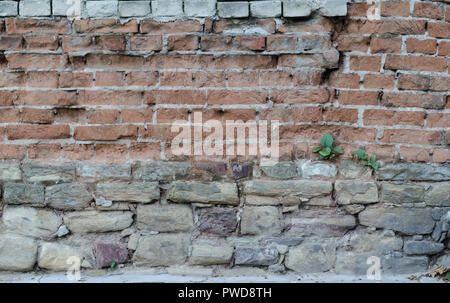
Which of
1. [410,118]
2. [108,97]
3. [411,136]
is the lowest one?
[411,136]

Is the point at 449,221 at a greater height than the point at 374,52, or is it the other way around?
the point at 374,52

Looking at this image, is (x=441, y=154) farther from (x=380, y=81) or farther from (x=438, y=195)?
(x=380, y=81)

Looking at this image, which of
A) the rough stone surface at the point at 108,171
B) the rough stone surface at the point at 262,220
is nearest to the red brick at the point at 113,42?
the rough stone surface at the point at 108,171

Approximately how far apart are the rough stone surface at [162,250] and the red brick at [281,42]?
47.0 inches

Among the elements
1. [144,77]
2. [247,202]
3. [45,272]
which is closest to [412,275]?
[247,202]

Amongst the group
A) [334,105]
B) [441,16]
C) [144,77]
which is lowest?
[334,105]

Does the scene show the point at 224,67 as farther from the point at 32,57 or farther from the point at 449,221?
the point at 449,221

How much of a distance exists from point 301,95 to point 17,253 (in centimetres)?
184

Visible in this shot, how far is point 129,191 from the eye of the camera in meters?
2.15

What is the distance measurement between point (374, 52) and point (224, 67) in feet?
2.74

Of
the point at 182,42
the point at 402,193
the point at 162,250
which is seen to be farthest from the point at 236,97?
the point at 402,193

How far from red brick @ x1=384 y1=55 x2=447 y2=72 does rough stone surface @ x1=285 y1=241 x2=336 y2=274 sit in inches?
41.9

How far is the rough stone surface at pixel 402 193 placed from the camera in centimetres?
214

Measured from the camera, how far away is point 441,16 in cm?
210
